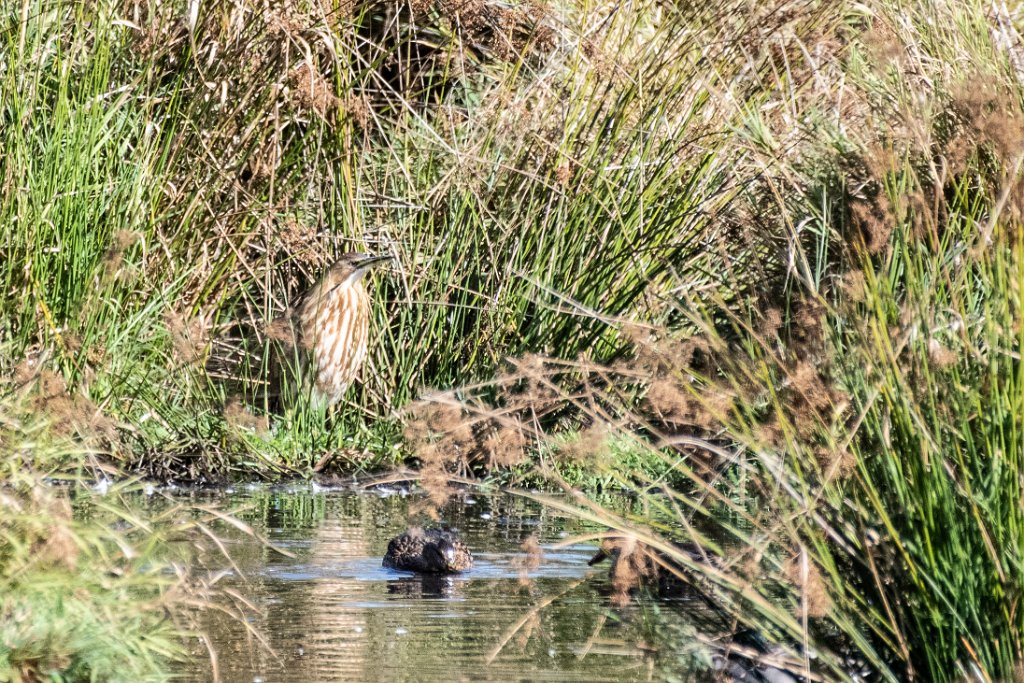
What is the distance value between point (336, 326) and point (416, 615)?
3.44 m

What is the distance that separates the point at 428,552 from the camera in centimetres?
544

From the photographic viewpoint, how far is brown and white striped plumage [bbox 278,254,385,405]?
799 cm

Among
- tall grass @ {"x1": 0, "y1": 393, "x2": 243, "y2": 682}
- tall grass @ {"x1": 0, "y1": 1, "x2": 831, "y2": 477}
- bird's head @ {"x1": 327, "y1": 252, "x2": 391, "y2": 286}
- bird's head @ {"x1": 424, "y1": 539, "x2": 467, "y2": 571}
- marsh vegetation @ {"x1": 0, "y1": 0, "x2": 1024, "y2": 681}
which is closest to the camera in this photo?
tall grass @ {"x1": 0, "y1": 393, "x2": 243, "y2": 682}

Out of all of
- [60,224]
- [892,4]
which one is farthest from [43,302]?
[892,4]

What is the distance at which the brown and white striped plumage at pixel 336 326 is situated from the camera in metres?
7.99

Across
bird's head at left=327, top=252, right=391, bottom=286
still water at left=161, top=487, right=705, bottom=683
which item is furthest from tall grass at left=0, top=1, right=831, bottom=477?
still water at left=161, top=487, right=705, bottom=683

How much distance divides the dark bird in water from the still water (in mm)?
49

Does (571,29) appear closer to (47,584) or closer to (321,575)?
(321,575)

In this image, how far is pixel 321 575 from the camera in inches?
211

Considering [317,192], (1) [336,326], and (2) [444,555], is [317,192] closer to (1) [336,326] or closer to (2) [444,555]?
(1) [336,326]

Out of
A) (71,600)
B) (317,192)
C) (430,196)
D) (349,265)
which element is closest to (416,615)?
(71,600)

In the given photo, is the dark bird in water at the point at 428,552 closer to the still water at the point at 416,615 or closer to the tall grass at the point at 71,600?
the still water at the point at 416,615

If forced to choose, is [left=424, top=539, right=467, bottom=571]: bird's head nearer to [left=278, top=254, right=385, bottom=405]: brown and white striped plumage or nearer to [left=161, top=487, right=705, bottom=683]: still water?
[left=161, top=487, right=705, bottom=683]: still water

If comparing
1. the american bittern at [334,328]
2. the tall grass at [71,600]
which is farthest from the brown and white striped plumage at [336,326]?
the tall grass at [71,600]
